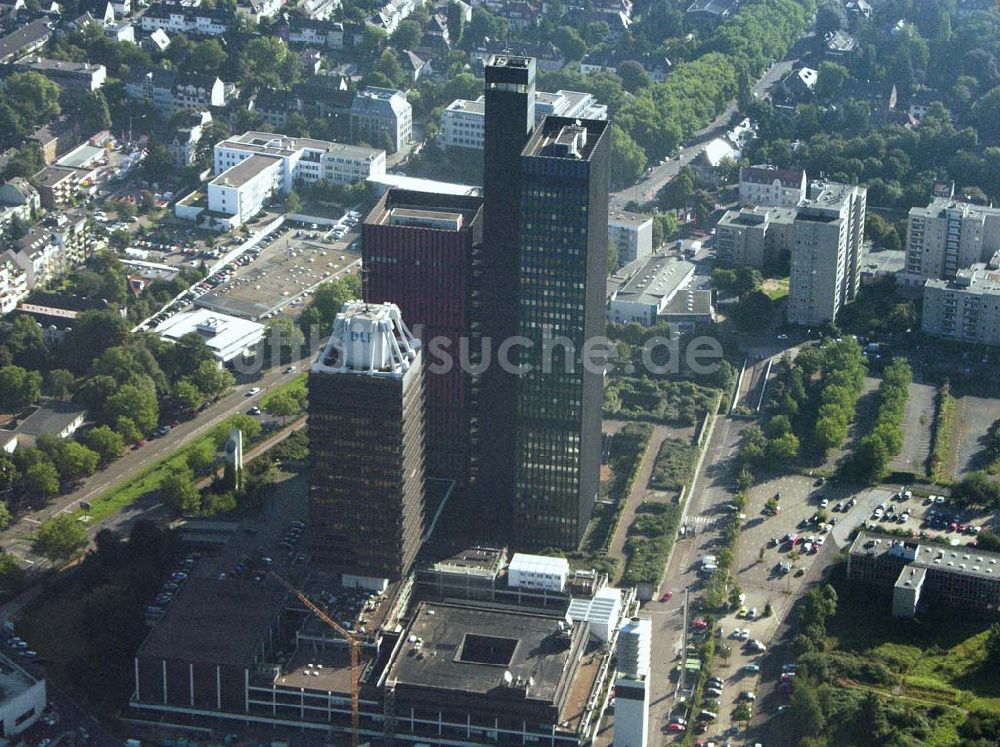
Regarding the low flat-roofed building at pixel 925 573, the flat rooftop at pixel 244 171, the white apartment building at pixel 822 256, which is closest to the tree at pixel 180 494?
the low flat-roofed building at pixel 925 573

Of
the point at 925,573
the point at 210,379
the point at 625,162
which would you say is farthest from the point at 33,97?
the point at 925,573

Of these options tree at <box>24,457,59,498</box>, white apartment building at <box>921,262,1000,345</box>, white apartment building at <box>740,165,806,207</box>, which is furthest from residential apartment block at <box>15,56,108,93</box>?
white apartment building at <box>921,262,1000,345</box>

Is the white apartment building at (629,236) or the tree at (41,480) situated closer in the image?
the tree at (41,480)

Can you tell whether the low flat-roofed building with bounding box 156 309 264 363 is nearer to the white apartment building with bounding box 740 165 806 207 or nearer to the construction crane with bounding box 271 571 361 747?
the construction crane with bounding box 271 571 361 747

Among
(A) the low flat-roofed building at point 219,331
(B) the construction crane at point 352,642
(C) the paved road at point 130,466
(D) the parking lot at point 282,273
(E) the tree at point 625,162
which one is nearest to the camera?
(B) the construction crane at point 352,642

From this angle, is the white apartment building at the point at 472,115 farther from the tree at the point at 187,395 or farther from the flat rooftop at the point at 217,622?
the flat rooftop at the point at 217,622

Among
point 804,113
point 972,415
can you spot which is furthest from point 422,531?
point 804,113

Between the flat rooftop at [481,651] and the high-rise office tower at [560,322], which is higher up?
the high-rise office tower at [560,322]

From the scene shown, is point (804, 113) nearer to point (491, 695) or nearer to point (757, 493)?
point (757, 493)
